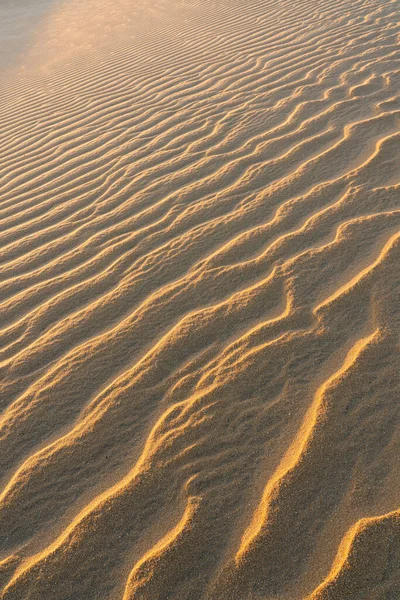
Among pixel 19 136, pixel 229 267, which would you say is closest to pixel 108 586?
pixel 229 267

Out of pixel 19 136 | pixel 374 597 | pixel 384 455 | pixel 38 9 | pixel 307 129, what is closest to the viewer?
pixel 374 597

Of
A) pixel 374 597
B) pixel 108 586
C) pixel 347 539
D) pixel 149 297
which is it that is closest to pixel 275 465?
pixel 347 539

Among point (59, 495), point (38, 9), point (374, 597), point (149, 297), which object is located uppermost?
point (38, 9)

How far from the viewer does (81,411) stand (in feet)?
6.84

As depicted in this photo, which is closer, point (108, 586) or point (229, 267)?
point (108, 586)

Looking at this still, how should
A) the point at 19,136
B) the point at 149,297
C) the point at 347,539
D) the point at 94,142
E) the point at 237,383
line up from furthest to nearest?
the point at 19,136
the point at 94,142
the point at 149,297
the point at 237,383
the point at 347,539

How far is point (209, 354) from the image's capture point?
7.27ft

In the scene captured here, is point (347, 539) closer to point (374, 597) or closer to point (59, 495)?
point (374, 597)

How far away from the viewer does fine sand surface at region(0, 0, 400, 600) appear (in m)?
1.58

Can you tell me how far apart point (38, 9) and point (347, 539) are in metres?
18.0

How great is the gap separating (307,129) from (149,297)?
2331 millimetres

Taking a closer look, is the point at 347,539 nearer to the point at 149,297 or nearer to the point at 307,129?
the point at 149,297

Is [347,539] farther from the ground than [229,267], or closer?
closer

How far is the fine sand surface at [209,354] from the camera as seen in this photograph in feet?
5.18
